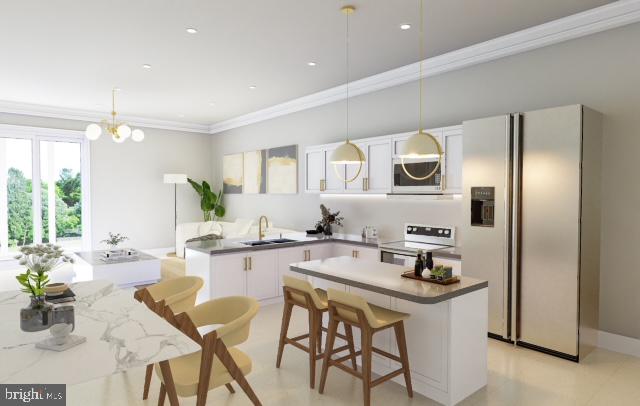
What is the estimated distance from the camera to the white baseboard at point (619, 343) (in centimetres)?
360

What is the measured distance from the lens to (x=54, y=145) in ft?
26.3

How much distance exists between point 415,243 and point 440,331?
2.46 m

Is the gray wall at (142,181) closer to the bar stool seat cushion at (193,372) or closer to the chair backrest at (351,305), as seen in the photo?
the bar stool seat cushion at (193,372)

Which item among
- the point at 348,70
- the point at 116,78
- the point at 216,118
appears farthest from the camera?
the point at 216,118

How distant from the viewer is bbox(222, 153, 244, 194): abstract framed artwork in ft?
28.7

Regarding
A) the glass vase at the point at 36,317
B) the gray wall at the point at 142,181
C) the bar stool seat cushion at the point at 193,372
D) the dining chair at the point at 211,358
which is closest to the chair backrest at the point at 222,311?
the dining chair at the point at 211,358

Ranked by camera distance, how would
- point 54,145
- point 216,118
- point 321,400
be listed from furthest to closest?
point 216,118, point 54,145, point 321,400

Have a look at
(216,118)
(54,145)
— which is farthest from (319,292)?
(54,145)

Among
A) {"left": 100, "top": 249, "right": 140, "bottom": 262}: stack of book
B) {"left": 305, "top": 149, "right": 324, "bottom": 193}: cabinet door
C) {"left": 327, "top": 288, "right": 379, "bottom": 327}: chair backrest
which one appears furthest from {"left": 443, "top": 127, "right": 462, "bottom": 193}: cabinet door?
{"left": 100, "top": 249, "right": 140, "bottom": 262}: stack of book

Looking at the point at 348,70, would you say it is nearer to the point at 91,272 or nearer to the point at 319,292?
the point at 319,292

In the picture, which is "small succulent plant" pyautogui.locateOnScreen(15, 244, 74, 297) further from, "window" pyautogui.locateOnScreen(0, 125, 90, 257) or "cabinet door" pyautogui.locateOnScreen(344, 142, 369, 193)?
"window" pyautogui.locateOnScreen(0, 125, 90, 257)

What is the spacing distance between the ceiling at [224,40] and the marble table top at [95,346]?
2.61 metres

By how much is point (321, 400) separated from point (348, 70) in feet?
13.3

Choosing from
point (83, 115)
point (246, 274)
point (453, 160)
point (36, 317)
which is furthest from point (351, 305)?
point (83, 115)
